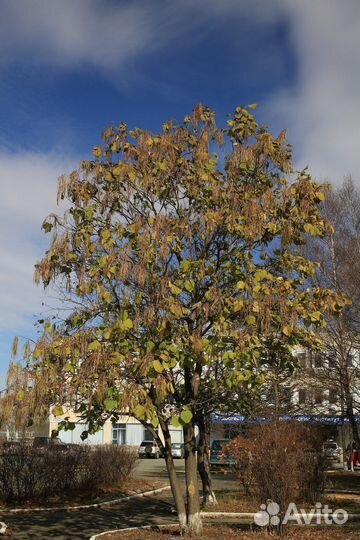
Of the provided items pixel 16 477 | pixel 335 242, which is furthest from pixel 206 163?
pixel 335 242

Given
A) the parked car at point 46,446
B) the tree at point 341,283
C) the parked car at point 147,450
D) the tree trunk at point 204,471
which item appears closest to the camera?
the tree trunk at point 204,471

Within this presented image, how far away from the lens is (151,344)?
24.4ft

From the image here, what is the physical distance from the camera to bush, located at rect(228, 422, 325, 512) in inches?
403

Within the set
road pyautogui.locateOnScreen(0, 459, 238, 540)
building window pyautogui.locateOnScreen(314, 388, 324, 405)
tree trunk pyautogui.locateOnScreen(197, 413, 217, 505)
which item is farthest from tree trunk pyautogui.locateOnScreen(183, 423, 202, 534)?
building window pyautogui.locateOnScreen(314, 388, 324, 405)

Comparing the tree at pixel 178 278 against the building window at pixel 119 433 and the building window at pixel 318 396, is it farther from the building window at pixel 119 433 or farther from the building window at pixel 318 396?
the building window at pixel 119 433

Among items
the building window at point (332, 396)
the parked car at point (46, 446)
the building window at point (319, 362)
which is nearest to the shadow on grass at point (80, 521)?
the parked car at point (46, 446)

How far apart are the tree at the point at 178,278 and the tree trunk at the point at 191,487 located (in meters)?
0.02

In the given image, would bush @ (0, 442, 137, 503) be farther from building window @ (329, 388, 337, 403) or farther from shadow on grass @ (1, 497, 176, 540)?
building window @ (329, 388, 337, 403)

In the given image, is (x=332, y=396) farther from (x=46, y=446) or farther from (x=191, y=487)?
(x=191, y=487)

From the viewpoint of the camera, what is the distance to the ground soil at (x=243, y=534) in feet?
31.8

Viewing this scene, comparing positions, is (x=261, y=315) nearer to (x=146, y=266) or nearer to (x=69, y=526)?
(x=146, y=266)


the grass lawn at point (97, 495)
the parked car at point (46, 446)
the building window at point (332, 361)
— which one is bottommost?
the grass lawn at point (97, 495)

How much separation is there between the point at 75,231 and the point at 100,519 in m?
7.18

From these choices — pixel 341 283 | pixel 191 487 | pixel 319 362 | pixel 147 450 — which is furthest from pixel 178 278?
pixel 147 450
